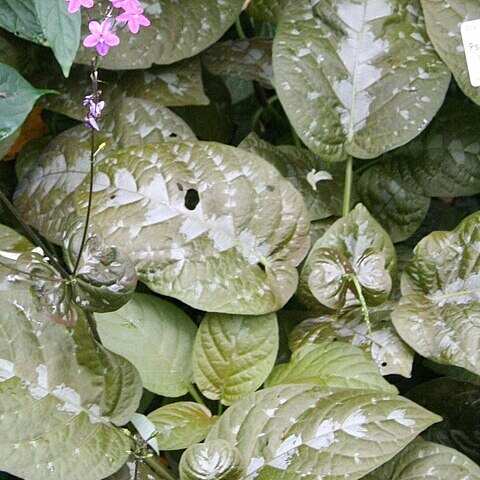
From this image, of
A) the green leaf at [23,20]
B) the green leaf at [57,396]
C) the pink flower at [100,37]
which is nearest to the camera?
the pink flower at [100,37]

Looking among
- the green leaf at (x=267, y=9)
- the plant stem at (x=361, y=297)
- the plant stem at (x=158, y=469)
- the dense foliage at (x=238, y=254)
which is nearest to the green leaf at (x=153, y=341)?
the dense foliage at (x=238, y=254)

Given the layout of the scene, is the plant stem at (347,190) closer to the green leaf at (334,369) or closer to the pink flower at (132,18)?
the green leaf at (334,369)

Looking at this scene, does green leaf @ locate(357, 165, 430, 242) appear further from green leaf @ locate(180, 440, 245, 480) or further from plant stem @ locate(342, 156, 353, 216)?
green leaf @ locate(180, 440, 245, 480)

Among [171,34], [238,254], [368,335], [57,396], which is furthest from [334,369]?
[171,34]

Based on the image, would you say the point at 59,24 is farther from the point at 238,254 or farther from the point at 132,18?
the point at 238,254

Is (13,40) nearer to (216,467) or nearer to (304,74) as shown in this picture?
(304,74)

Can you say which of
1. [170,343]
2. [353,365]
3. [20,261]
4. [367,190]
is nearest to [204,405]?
[170,343]
